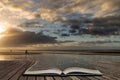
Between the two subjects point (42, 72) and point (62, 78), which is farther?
point (42, 72)

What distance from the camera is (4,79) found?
306 inches

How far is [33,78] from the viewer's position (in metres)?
7.66

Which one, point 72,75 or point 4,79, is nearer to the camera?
point 4,79

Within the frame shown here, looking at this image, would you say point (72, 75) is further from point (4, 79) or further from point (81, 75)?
point (4, 79)

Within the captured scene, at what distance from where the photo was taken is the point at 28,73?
8.41 metres

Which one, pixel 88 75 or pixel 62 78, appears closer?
pixel 62 78

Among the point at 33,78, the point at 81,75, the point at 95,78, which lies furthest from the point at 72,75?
the point at 33,78

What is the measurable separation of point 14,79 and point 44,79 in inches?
39.1

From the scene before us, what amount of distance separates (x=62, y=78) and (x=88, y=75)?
111 centimetres

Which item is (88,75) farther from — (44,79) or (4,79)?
(4,79)

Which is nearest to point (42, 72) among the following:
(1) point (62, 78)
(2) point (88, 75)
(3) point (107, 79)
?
(1) point (62, 78)

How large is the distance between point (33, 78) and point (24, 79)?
33 centimetres

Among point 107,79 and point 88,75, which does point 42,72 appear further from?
point 107,79

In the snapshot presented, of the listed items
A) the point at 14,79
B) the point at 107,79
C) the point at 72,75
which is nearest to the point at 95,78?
the point at 107,79
